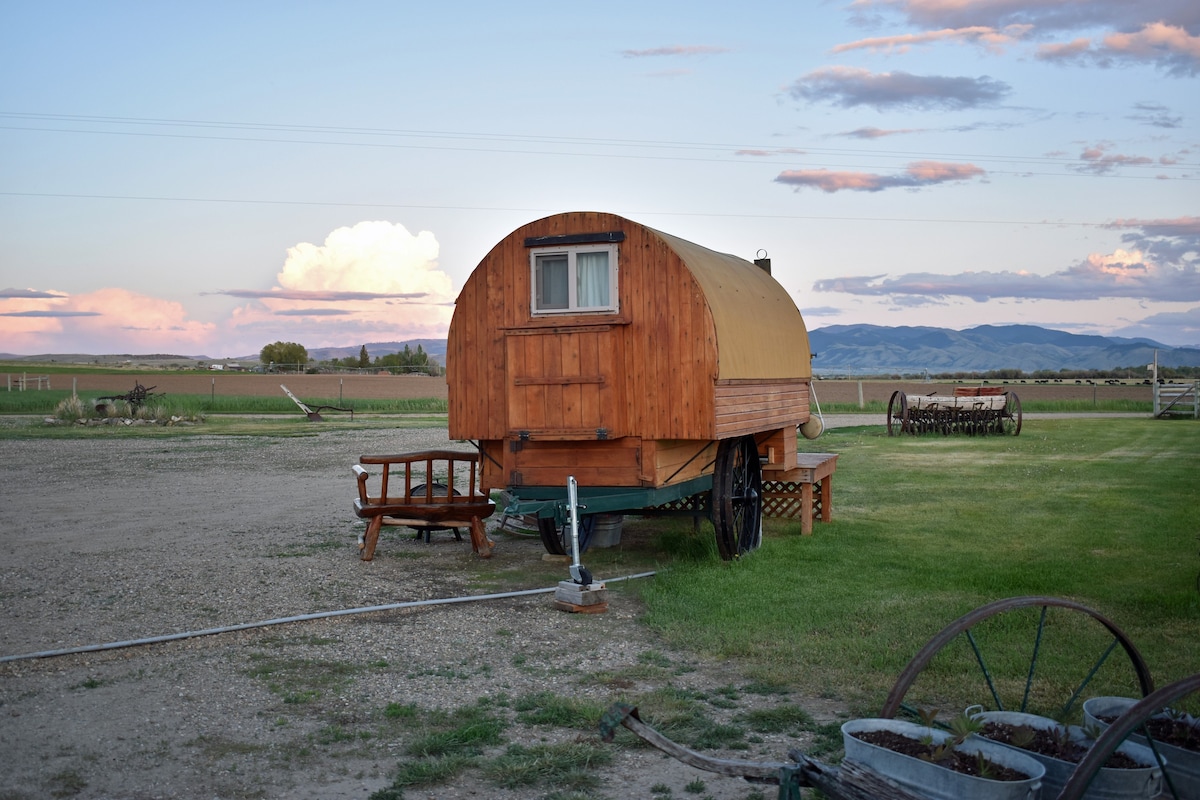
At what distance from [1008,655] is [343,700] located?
14.2 ft

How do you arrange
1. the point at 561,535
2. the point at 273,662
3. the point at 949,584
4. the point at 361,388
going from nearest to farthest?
the point at 273,662
the point at 949,584
the point at 561,535
the point at 361,388

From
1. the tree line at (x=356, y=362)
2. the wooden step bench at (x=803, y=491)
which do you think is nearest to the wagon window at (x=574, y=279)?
the wooden step bench at (x=803, y=491)

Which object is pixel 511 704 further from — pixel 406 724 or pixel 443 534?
pixel 443 534

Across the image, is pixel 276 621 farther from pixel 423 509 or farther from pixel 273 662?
pixel 423 509

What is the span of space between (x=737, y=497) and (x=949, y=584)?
2445 mm

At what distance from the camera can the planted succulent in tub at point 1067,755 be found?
3.51 metres

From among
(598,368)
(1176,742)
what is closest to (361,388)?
(598,368)

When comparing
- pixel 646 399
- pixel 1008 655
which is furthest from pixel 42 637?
pixel 1008 655

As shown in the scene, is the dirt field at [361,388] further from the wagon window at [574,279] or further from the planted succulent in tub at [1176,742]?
the planted succulent in tub at [1176,742]

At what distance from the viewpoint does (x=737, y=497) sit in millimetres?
11039

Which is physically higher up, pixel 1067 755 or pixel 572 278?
pixel 572 278

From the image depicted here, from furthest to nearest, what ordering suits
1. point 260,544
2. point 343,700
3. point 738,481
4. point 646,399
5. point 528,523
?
1. point 528,523
2. point 260,544
3. point 738,481
4. point 646,399
5. point 343,700

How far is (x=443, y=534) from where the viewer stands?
13430mm

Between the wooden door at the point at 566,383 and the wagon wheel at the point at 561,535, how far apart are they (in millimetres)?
1275
